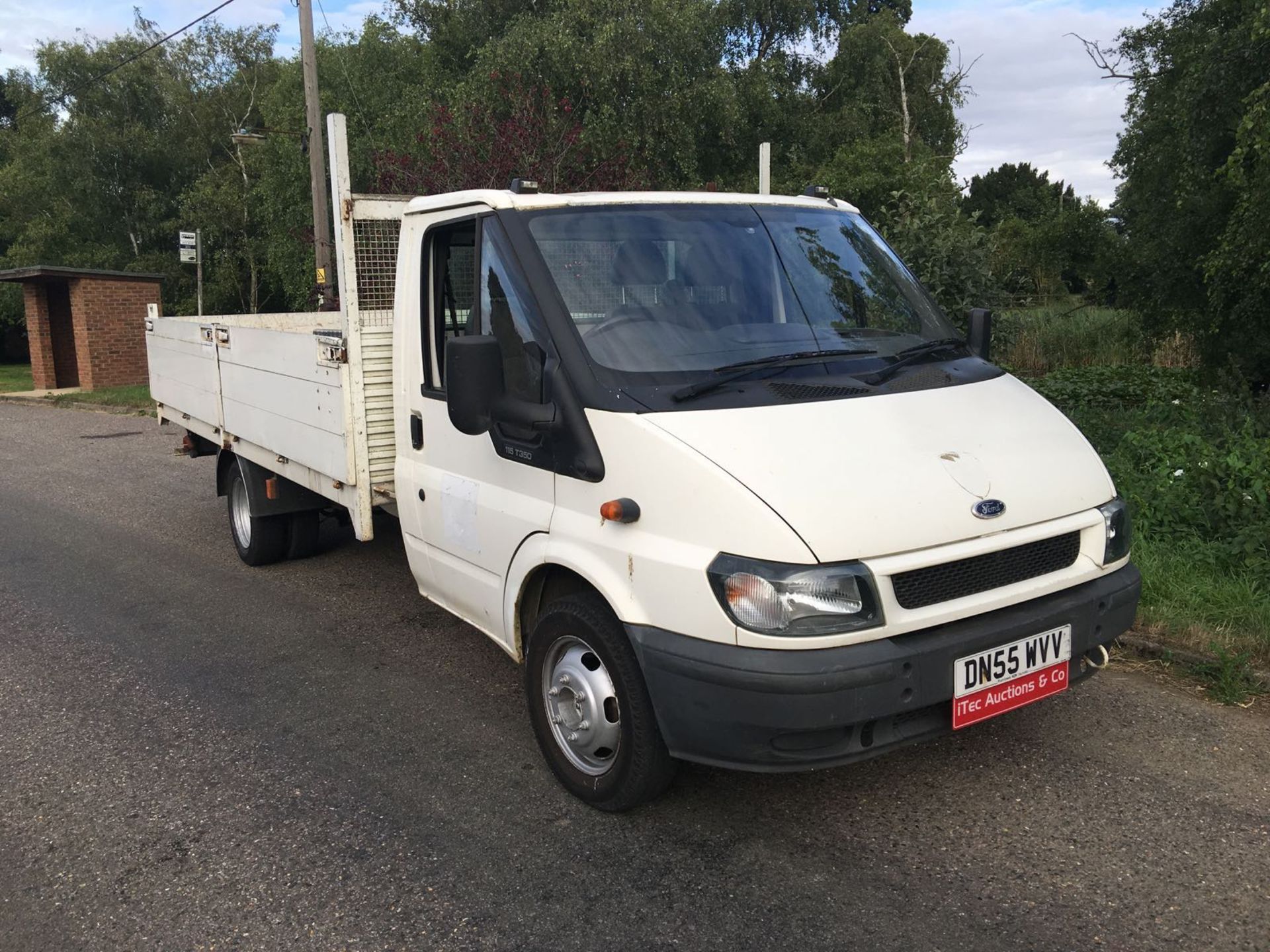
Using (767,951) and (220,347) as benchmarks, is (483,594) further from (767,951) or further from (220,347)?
(220,347)

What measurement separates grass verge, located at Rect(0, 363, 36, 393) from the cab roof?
22.8 metres

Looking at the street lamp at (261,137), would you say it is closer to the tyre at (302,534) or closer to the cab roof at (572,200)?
the tyre at (302,534)

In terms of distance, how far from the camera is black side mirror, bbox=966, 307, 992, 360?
4363mm

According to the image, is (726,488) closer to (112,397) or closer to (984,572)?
(984,572)

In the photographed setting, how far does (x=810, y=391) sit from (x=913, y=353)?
72cm

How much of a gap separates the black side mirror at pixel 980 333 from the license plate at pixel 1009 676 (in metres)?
1.47

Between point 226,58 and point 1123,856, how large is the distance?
40814 mm

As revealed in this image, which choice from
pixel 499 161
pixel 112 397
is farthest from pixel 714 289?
pixel 112 397

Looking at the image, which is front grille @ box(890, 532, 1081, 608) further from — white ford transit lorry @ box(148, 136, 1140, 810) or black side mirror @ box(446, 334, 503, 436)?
black side mirror @ box(446, 334, 503, 436)

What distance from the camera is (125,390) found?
2073cm

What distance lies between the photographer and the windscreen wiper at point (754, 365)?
334 centimetres

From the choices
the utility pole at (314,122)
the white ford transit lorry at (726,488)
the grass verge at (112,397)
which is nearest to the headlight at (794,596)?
the white ford transit lorry at (726,488)

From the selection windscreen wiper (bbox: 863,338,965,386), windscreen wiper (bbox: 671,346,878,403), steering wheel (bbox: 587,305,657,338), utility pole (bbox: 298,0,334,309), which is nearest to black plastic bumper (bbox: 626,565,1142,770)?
windscreen wiper (bbox: 671,346,878,403)

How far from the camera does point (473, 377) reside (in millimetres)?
3432
